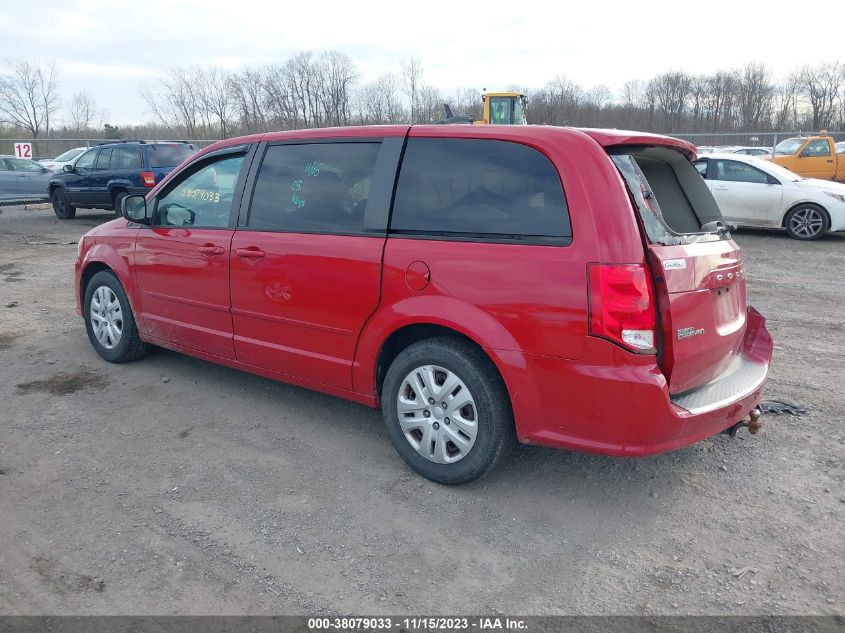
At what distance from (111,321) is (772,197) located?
11290mm

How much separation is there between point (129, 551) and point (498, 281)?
204 cm

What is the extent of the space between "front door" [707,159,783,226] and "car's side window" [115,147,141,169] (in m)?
11.5

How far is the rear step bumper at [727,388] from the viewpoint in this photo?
320 cm

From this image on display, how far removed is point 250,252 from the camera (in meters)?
4.24

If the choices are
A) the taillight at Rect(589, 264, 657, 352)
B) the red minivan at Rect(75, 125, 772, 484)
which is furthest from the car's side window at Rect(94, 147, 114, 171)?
the taillight at Rect(589, 264, 657, 352)

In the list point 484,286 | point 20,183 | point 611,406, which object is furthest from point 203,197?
point 20,183

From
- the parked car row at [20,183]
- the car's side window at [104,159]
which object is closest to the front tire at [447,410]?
the car's side window at [104,159]

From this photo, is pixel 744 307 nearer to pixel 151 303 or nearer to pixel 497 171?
pixel 497 171

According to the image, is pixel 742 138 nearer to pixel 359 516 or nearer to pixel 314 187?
pixel 314 187

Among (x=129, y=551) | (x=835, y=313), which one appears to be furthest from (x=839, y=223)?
(x=129, y=551)

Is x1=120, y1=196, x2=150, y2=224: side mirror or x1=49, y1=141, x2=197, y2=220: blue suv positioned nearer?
x1=120, y1=196, x2=150, y2=224: side mirror

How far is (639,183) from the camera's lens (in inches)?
130

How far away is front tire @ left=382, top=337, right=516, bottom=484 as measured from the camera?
11.0 ft

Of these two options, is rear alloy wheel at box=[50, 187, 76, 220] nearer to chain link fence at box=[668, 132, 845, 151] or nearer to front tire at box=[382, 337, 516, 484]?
front tire at box=[382, 337, 516, 484]
